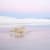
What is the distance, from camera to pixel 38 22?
2.93 feet

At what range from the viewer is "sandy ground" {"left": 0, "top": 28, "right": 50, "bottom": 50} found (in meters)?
0.91

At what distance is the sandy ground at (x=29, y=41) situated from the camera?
91 cm

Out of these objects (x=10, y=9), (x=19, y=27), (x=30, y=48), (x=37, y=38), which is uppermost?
(x=10, y=9)

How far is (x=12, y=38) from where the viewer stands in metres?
0.91

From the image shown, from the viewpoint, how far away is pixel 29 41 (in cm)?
92

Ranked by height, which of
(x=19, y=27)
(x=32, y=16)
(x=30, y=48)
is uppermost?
(x=32, y=16)

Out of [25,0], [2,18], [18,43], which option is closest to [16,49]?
[18,43]

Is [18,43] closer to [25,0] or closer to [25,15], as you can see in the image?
[25,15]

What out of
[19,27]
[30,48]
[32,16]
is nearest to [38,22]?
[32,16]

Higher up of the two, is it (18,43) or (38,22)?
(38,22)

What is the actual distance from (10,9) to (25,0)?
22 centimetres

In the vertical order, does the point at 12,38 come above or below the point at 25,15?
below

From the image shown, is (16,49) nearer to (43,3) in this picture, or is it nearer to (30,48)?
(30,48)

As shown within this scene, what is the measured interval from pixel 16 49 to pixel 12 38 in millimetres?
153
